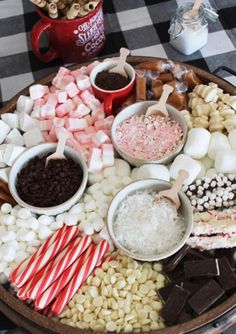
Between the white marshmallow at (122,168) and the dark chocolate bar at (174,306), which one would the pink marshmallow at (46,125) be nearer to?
Answer: the white marshmallow at (122,168)

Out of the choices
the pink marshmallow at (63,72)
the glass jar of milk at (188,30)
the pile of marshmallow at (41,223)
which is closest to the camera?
the pile of marshmallow at (41,223)

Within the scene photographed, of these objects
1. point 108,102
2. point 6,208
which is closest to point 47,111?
point 108,102

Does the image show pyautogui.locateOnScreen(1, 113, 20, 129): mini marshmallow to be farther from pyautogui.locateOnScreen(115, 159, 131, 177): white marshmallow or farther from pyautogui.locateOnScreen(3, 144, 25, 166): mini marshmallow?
pyautogui.locateOnScreen(115, 159, 131, 177): white marshmallow

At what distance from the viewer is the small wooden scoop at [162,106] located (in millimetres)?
1136

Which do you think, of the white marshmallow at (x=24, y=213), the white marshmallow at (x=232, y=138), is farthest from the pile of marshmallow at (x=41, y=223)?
the white marshmallow at (x=232, y=138)

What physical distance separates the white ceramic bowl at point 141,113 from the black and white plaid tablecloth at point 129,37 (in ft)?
1.11

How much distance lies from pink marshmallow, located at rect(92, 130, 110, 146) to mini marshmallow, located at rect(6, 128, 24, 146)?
17cm

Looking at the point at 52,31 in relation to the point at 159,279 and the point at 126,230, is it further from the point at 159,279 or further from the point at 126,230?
the point at 159,279

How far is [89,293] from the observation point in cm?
97

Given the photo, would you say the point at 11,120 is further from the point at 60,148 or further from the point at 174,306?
the point at 174,306

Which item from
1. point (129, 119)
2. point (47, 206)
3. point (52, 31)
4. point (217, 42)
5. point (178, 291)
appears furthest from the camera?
point (217, 42)

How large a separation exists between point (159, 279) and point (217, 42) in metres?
0.79

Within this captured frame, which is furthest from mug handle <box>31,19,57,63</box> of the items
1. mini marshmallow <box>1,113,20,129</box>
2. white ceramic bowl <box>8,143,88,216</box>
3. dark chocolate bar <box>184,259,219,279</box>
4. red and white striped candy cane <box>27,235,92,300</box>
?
dark chocolate bar <box>184,259,219,279</box>

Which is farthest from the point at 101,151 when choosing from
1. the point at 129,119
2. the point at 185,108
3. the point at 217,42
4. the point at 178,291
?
the point at 217,42
